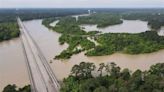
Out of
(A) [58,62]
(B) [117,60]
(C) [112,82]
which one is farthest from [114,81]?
(A) [58,62]

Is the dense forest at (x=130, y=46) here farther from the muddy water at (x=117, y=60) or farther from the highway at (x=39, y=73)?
the highway at (x=39, y=73)

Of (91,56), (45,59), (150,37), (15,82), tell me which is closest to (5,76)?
(15,82)

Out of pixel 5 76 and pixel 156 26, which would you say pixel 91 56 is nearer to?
pixel 5 76

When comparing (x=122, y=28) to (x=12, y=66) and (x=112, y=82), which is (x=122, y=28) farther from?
(x=112, y=82)

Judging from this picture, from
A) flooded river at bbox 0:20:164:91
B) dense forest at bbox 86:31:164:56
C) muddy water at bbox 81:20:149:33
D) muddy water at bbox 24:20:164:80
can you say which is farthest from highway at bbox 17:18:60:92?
muddy water at bbox 81:20:149:33

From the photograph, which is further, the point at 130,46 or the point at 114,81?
the point at 130,46

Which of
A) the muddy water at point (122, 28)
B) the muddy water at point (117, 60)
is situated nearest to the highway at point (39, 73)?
the muddy water at point (117, 60)

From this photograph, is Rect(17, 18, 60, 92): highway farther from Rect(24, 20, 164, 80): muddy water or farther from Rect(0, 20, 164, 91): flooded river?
Rect(24, 20, 164, 80): muddy water
